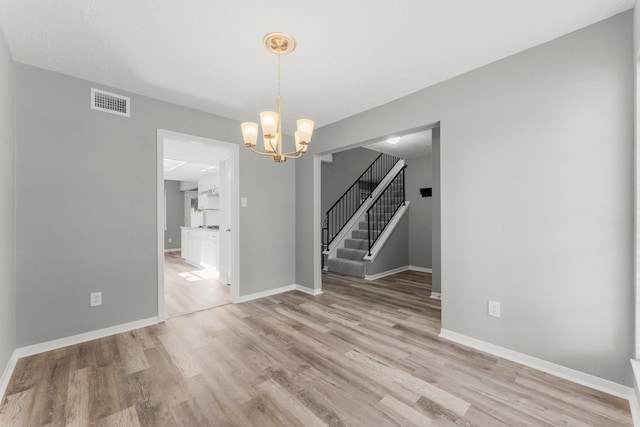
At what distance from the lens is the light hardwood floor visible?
359 centimetres

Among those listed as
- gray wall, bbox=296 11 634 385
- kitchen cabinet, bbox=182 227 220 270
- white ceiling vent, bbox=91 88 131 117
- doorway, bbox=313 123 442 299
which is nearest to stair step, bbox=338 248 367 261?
doorway, bbox=313 123 442 299

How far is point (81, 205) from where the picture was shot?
2.63 metres

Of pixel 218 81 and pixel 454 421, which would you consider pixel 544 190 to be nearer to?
pixel 454 421

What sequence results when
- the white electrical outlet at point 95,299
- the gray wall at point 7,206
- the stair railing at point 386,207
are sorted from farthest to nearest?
the stair railing at point 386,207
the white electrical outlet at point 95,299
the gray wall at point 7,206

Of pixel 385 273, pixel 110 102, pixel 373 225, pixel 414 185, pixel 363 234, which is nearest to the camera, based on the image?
pixel 110 102

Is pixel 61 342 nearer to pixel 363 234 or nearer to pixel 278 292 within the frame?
pixel 278 292

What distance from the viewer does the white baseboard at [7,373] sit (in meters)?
1.82

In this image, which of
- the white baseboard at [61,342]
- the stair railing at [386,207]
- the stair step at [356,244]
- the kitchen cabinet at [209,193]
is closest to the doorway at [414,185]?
the stair railing at [386,207]

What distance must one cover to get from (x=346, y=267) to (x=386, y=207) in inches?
84.6

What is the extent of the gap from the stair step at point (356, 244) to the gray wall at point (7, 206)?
4.99m

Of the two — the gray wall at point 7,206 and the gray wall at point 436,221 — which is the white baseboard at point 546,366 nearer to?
the gray wall at point 436,221

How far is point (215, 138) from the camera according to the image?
3.57 meters

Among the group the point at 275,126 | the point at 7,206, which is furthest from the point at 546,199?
the point at 7,206

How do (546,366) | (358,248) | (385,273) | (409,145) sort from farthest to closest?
(358,248) < (409,145) < (385,273) < (546,366)
